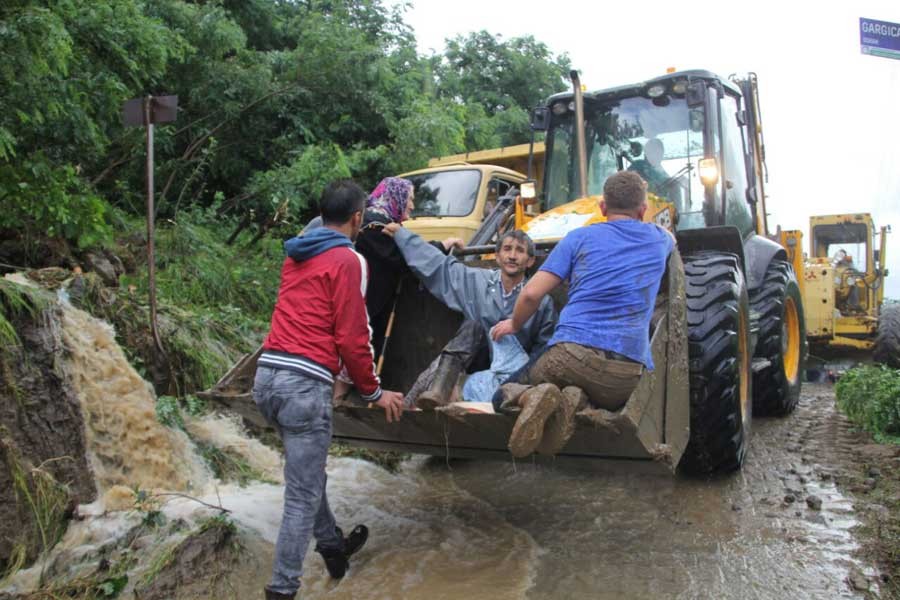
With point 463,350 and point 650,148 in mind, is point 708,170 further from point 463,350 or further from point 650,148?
point 463,350

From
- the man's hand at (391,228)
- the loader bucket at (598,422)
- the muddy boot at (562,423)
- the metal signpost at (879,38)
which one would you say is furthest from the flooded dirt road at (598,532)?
the metal signpost at (879,38)

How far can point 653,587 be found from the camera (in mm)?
3895

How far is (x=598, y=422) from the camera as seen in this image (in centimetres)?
338

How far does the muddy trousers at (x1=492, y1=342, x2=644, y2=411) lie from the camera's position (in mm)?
3518

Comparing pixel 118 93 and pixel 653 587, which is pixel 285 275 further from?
pixel 118 93

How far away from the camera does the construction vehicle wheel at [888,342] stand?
11805 mm

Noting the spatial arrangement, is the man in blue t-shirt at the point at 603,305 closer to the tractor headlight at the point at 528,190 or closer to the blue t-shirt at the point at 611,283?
the blue t-shirt at the point at 611,283

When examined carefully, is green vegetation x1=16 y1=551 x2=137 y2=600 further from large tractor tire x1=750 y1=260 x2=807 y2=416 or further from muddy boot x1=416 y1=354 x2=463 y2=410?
large tractor tire x1=750 y1=260 x2=807 y2=416

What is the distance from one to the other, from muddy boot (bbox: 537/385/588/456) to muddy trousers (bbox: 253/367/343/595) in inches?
39.5

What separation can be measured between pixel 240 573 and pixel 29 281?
10.6 ft

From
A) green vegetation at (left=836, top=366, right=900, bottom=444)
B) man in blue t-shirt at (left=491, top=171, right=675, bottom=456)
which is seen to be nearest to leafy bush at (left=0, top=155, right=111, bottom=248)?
man in blue t-shirt at (left=491, top=171, right=675, bottom=456)

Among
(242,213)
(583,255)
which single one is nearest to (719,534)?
(583,255)

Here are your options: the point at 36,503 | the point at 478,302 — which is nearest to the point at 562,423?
the point at 478,302

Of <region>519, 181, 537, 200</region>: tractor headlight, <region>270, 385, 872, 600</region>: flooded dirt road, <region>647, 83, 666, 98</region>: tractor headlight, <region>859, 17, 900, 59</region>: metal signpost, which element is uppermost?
<region>859, 17, 900, 59</region>: metal signpost
